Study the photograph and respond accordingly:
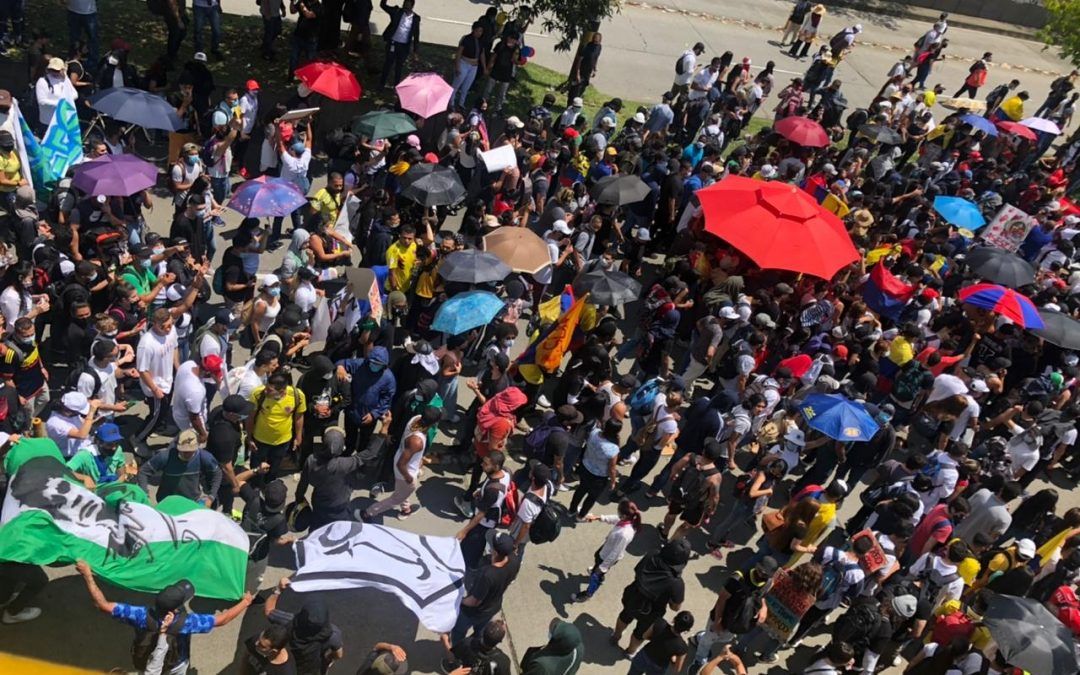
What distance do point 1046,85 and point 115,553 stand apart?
1189 inches

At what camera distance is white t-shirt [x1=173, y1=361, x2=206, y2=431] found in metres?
8.01

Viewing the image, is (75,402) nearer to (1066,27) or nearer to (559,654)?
(559,654)

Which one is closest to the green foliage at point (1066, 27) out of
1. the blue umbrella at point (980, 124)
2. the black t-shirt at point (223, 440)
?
the blue umbrella at point (980, 124)

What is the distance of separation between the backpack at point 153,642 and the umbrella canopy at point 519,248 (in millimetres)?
5757

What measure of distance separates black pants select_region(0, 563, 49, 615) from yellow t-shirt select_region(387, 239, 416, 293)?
193 inches

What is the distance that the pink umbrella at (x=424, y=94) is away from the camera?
44.6 feet

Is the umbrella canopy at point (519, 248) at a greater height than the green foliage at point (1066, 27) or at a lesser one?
lesser

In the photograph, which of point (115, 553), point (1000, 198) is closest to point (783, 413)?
point (115, 553)

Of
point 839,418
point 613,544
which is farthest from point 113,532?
point 839,418

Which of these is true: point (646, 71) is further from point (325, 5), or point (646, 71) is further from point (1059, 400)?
point (1059, 400)

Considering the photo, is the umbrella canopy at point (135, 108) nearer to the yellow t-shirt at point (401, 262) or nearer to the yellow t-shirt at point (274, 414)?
the yellow t-shirt at point (401, 262)

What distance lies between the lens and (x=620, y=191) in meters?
12.5

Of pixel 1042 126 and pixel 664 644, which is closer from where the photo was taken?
pixel 664 644

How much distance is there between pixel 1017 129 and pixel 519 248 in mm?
12881
